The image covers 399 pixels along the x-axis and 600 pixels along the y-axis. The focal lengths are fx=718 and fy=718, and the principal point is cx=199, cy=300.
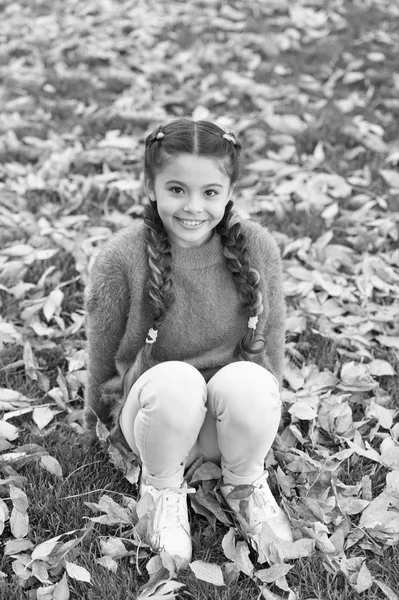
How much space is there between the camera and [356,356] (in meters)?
2.72

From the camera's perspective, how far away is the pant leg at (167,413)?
185cm

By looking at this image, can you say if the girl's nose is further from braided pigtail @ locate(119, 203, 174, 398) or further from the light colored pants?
the light colored pants

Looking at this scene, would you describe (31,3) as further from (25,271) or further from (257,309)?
(257,309)

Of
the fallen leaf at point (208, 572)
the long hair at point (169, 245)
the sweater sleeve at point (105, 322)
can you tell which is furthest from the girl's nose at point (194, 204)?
the fallen leaf at point (208, 572)

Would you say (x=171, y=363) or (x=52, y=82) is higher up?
(x=171, y=363)

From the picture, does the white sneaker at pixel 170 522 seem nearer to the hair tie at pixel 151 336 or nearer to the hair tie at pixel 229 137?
the hair tie at pixel 151 336

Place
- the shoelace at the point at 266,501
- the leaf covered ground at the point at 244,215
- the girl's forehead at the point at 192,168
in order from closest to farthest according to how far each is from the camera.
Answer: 1. the girl's forehead at the point at 192,168
2. the leaf covered ground at the point at 244,215
3. the shoelace at the point at 266,501

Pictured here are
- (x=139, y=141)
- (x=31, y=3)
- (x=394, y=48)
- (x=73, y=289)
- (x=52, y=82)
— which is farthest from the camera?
(x=31, y=3)

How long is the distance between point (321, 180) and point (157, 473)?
2167 mm

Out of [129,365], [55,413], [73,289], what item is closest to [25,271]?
[73,289]

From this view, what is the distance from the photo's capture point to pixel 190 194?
187 cm

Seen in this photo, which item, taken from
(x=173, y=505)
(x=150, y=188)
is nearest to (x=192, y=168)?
(x=150, y=188)

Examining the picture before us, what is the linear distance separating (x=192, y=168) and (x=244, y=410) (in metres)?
0.64

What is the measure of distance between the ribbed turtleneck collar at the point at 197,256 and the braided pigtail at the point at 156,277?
0.08 feet
